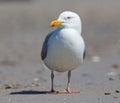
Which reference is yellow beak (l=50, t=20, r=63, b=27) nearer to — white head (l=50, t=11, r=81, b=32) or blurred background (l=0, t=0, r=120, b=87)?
white head (l=50, t=11, r=81, b=32)

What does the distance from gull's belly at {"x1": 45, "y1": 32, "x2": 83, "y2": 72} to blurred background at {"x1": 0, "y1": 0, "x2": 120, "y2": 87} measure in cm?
377

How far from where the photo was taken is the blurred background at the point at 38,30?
716 inches

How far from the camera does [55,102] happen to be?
33.1 feet

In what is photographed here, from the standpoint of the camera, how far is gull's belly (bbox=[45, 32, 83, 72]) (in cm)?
1091

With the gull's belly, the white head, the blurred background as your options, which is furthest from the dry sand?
the white head

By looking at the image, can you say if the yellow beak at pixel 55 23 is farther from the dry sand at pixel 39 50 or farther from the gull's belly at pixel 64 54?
the dry sand at pixel 39 50

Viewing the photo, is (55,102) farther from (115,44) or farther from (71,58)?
(115,44)

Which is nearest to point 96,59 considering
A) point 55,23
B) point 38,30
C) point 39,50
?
point 39,50

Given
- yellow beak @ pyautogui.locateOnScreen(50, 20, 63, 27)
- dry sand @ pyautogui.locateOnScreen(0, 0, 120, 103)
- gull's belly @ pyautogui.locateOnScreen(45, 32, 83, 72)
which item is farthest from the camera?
dry sand @ pyautogui.locateOnScreen(0, 0, 120, 103)

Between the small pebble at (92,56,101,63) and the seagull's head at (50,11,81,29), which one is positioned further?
the small pebble at (92,56,101,63)

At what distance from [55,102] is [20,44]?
12779 mm

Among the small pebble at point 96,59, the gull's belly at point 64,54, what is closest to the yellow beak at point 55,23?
the gull's belly at point 64,54

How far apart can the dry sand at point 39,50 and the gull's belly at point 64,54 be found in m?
0.55

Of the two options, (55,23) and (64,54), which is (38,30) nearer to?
(64,54)
